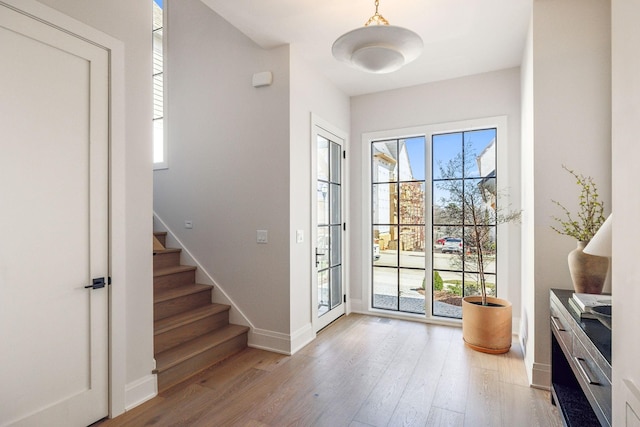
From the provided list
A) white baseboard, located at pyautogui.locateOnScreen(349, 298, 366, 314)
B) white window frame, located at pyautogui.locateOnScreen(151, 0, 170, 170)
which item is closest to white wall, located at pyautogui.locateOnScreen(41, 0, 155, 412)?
white window frame, located at pyautogui.locateOnScreen(151, 0, 170, 170)

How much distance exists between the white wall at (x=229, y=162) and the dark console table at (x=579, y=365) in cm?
211

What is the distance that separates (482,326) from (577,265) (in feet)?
4.48

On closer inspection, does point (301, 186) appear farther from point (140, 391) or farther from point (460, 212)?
point (140, 391)

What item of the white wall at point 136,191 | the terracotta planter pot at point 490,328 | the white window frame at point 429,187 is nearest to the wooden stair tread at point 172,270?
the white wall at point 136,191

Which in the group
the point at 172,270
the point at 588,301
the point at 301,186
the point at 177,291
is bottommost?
the point at 177,291

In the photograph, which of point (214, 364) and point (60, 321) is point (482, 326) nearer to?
point (214, 364)

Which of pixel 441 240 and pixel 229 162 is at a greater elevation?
pixel 229 162

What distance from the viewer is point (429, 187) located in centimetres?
411

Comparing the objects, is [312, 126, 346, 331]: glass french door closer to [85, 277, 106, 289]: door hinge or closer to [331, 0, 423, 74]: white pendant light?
[331, 0, 423, 74]: white pendant light

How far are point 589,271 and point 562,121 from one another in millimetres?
1092

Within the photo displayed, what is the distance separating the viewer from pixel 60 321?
197 cm

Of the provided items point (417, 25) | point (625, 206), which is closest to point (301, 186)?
point (417, 25)

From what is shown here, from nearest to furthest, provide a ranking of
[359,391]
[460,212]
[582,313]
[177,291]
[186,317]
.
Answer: [582,313] → [359,391] → [186,317] → [177,291] → [460,212]

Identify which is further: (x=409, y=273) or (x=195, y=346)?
(x=409, y=273)
